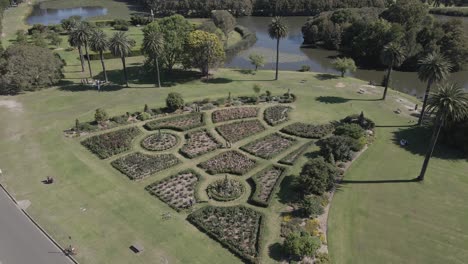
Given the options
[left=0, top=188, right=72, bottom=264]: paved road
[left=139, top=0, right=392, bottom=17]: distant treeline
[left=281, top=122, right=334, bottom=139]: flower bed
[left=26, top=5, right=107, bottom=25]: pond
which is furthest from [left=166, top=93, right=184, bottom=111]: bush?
[left=26, top=5, right=107, bottom=25]: pond

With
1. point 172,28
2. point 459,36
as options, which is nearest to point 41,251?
point 172,28

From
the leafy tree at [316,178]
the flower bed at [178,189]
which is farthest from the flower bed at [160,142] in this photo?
the leafy tree at [316,178]

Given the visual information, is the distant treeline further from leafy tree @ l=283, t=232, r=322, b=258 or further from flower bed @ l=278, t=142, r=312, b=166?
leafy tree @ l=283, t=232, r=322, b=258

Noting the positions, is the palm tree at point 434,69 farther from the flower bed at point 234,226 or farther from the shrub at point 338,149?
the flower bed at point 234,226

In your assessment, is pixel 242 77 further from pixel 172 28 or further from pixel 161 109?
pixel 161 109

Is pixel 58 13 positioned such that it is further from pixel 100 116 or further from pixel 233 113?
pixel 233 113

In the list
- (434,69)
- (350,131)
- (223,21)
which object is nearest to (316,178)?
(350,131)
